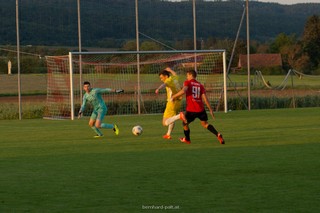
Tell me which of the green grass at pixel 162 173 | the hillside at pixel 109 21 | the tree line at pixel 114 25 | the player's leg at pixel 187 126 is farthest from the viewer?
the tree line at pixel 114 25

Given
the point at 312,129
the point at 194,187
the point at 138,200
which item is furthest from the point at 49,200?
the point at 312,129

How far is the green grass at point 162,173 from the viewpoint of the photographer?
36.2 feet

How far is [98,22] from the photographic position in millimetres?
52312

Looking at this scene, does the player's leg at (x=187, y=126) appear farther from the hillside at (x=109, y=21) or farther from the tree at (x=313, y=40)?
the tree at (x=313, y=40)

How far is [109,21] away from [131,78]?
45.9 ft

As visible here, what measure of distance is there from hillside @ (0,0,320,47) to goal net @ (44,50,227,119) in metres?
7.44

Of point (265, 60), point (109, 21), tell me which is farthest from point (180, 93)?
point (265, 60)

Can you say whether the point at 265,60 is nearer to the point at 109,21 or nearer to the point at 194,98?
the point at 109,21

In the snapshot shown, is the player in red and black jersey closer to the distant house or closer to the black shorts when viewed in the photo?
the black shorts

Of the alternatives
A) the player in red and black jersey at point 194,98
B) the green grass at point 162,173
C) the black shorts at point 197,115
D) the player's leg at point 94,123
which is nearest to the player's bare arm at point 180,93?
the player in red and black jersey at point 194,98

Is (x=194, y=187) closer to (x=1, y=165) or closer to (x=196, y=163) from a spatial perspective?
(x=196, y=163)

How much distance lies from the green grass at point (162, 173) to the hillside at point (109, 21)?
2661 centimetres

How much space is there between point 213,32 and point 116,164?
4120cm

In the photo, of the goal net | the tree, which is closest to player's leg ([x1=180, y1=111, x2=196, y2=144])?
the goal net
